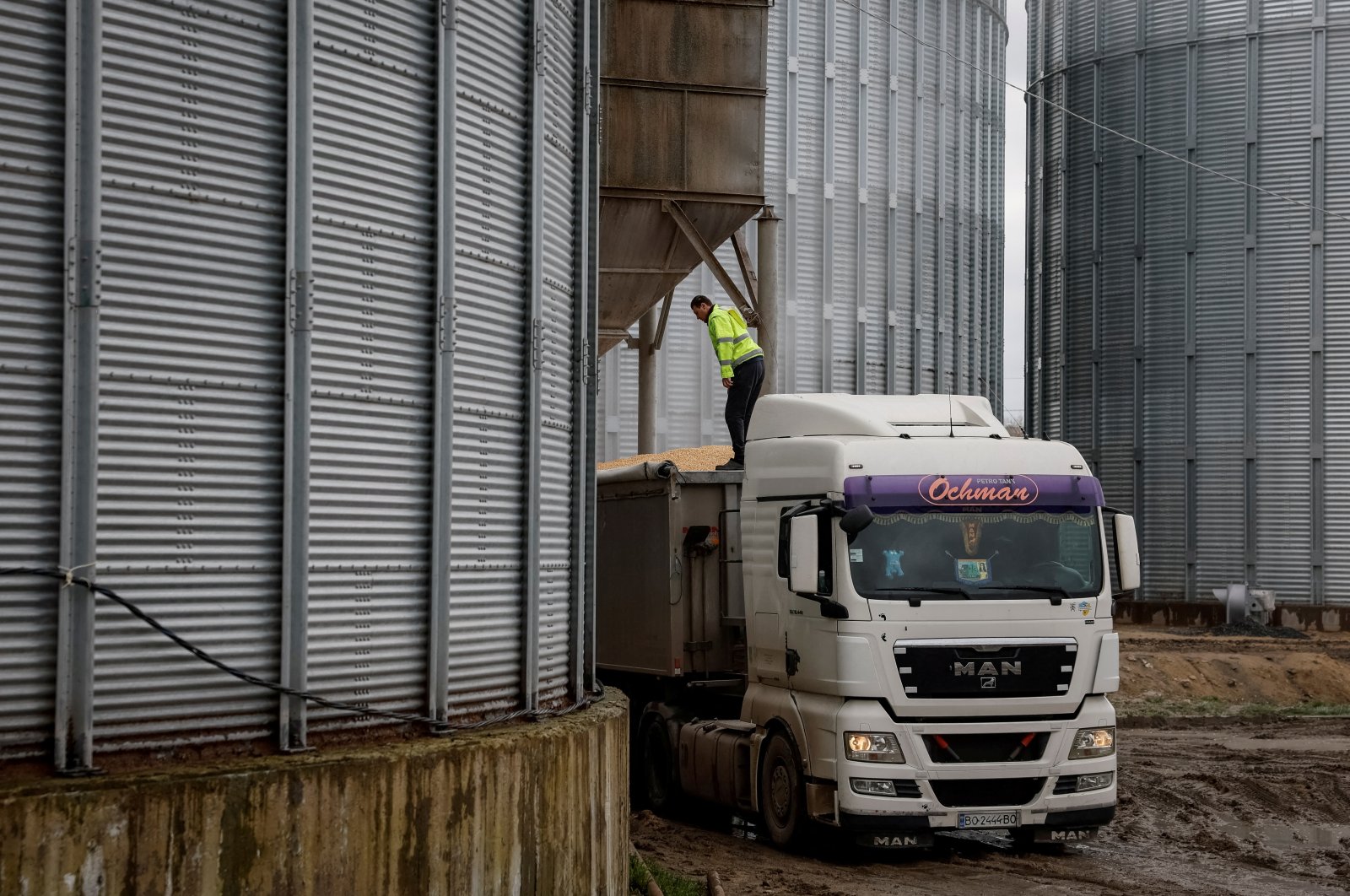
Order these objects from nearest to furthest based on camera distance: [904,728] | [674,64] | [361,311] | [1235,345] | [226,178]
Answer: [226,178] < [361,311] < [904,728] < [674,64] < [1235,345]

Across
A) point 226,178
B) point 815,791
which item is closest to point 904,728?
point 815,791

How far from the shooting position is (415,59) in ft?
28.5

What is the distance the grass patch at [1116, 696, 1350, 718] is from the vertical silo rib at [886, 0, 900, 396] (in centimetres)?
737

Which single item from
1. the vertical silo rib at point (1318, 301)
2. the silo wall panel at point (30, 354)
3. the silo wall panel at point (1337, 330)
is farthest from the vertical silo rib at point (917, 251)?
the silo wall panel at point (30, 354)

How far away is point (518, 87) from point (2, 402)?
12.2 feet

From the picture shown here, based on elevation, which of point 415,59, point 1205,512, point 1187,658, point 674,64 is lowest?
point 1187,658

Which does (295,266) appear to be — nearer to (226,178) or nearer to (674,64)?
(226,178)

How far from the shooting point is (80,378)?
7.21 m

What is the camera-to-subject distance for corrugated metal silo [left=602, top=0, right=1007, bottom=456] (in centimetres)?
2842

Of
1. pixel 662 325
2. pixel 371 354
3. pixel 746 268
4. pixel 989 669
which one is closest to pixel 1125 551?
pixel 989 669

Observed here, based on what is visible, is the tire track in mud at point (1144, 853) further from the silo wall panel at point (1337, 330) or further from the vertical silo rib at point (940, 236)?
the silo wall panel at point (1337, 330)

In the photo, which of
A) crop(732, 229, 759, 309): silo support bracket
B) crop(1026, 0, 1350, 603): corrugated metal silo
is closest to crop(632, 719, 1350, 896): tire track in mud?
crop(732, 229, 759, 309): silo support bracket

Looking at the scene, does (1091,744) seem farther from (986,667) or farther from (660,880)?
(660,880)

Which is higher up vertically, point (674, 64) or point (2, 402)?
point (674, 64)
